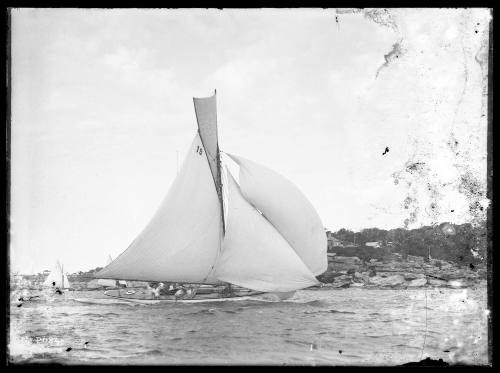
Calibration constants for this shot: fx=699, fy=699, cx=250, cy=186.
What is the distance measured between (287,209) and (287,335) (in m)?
2.04

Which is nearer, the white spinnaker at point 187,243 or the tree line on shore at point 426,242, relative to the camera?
the tree line on shore at point 426,242

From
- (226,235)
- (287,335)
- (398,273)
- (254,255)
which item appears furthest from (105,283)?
(398,273)

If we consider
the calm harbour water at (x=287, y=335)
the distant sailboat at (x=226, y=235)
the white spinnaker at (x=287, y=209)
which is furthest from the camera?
the distant sailboat at (x=226, y=235)

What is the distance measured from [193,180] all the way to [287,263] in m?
1.87

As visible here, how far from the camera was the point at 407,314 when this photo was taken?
8773mm

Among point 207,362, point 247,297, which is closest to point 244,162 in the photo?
point 247,297

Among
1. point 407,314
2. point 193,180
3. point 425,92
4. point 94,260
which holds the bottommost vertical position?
point 407,314

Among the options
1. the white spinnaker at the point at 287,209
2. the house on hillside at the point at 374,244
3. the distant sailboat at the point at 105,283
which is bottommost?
the distant sailboat at the point at 105,283

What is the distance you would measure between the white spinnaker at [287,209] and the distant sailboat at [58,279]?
2.66 m

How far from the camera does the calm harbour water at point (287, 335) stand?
8500 millimetres

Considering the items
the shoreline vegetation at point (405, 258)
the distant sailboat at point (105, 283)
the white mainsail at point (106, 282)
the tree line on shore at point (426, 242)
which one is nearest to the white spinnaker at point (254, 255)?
the shoreline vegetation at point (405, 258)

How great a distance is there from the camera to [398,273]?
356 inches

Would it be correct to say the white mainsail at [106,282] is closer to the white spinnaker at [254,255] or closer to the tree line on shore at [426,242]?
the white spinnaker at [254,255]

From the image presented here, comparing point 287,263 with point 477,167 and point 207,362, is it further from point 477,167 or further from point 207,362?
point 477,167
